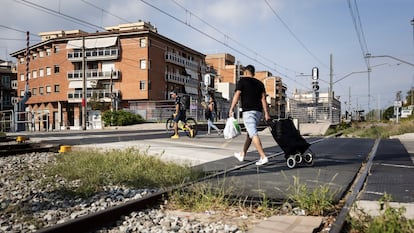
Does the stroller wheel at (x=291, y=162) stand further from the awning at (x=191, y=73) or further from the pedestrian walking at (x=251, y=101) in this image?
the awning at (x=191, y=73)

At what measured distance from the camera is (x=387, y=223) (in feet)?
9.59

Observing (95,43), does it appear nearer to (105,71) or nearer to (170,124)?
(105,71)

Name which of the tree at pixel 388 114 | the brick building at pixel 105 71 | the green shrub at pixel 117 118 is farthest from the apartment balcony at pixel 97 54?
the tree at pixel 388 114

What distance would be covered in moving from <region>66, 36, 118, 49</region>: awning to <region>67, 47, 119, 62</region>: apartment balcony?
59 centimetres

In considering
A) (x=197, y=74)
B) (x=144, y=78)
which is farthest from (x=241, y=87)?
(x=197, y=74)

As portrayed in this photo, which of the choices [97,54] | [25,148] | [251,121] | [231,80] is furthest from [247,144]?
[231,80]

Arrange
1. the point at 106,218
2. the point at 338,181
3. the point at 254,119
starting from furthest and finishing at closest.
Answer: the point at 254,119 → the point at 338,181 → the point at 106,218

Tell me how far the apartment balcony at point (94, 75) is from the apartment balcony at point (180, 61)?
8350 mm

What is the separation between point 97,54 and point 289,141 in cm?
5176

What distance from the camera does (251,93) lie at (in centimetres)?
709

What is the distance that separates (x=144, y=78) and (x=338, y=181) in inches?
1900

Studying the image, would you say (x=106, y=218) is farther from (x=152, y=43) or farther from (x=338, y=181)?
(x=152, y=43)

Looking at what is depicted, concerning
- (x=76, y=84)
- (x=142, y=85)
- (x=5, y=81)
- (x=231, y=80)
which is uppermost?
(x=231, y=80)

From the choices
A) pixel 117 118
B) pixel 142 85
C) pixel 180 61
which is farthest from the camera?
pixel 180 61
